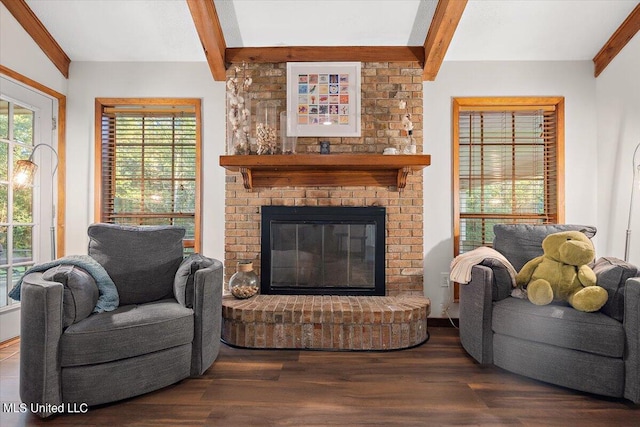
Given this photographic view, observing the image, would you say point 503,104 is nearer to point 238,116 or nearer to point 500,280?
point 500,280

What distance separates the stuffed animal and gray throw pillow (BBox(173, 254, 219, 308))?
6.76 ft

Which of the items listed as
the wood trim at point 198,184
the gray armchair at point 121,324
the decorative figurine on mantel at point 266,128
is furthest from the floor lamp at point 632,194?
the wood trim at point 198,184

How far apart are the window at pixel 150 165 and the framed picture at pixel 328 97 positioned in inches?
41.7

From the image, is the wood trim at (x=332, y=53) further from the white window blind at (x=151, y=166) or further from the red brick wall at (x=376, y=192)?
the white window blind at (x=151, y=166)

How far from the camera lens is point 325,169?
10.6 ft

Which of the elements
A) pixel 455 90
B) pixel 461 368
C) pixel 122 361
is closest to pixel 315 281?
pixel 461 368

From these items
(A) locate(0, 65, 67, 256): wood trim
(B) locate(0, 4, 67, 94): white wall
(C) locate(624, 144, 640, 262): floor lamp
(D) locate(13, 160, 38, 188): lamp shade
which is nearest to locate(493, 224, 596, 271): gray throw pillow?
(C) locate(624, 144, 640, 262): floor lamp

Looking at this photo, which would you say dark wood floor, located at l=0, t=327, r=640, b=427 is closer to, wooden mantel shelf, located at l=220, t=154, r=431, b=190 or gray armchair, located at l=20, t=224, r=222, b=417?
gray armchair, located at l=20, t=224, r=222, b=417

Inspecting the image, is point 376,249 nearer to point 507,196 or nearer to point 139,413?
point 507,196

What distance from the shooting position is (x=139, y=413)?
181 centimetres

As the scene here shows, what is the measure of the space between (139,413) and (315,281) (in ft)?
5.61

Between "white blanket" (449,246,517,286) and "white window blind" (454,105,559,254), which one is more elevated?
"white window blind" (454,105,559,254)

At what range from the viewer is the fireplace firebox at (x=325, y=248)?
10.6ft

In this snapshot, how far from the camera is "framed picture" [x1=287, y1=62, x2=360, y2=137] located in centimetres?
325
